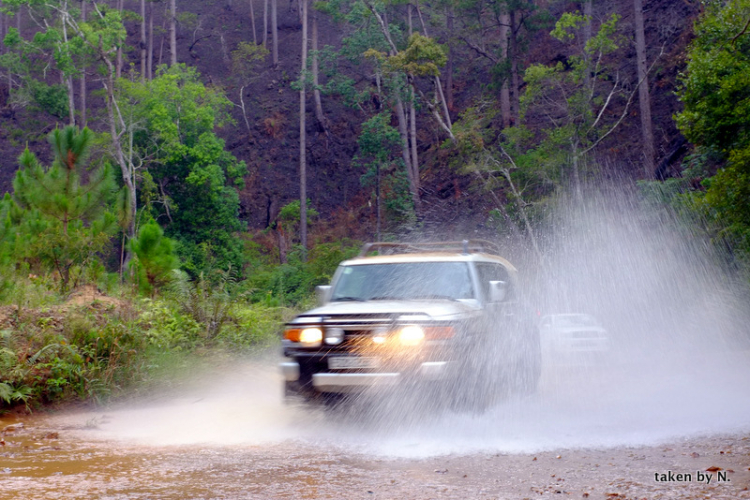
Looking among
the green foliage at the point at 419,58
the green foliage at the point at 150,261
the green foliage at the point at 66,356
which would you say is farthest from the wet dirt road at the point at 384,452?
the green foliage at the point at 419,58

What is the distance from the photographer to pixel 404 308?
7062mm

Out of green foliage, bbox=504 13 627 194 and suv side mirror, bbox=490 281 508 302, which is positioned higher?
green foliage, bbox=504 13 627 194

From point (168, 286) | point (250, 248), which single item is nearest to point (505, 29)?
point (250, 248)

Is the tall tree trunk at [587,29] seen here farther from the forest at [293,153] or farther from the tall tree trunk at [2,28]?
the tall tree trunk at [2,28]

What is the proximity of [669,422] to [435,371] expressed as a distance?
8.94 ft

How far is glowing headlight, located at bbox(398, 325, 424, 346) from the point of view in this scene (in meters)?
6.72

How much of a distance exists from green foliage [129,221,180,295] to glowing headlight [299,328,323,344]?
277 inches

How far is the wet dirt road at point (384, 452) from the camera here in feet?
16.6

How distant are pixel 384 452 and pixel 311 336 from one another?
57.9 inches

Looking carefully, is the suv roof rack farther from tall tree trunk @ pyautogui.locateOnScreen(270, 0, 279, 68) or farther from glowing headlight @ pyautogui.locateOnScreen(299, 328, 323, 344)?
tall tree trunk @ pyautogui.locateOnScreen(270, 0, 279, 68)

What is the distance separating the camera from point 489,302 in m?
8.01

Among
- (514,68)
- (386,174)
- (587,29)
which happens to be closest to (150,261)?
(514,68)

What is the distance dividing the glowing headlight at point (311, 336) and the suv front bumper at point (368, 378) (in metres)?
0.34

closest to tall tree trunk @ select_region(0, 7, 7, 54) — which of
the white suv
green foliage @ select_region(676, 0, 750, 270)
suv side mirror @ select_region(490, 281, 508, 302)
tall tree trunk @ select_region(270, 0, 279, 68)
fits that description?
tall tree trunk @ select_region(270, 0, 279, 68)
